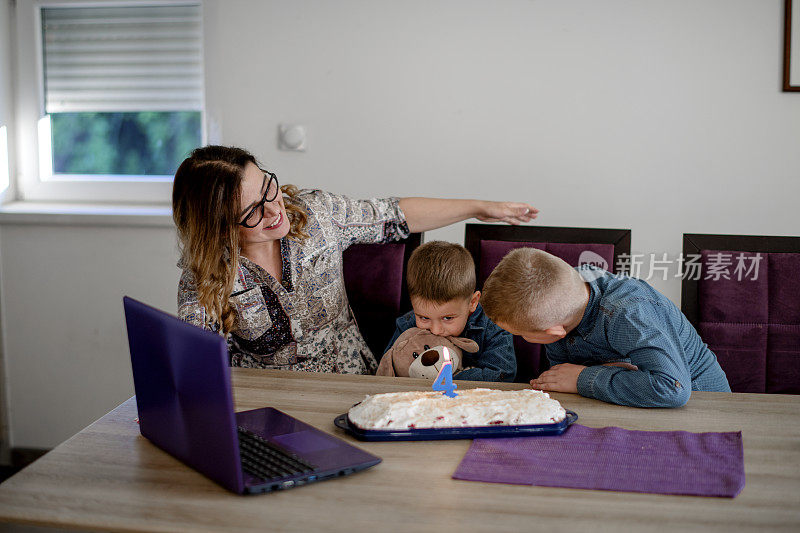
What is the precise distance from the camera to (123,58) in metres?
2.95

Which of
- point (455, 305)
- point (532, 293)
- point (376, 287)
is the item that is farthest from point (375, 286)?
point (532, 293)

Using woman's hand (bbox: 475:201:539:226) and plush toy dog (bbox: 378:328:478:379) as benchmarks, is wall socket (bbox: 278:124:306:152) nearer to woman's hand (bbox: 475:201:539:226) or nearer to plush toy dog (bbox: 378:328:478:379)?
woman's hand (bbox: 475:201:539:226)

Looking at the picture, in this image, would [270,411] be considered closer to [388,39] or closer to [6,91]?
[388,39]

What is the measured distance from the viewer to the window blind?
2918mm

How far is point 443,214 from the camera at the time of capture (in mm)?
2080

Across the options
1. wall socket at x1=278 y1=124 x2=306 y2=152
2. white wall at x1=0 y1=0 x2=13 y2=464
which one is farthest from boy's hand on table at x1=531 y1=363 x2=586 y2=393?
white wall at x1=0 y1=0 x2=13 y2=464

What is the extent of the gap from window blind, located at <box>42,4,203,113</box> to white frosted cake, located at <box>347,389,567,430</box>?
1982mm

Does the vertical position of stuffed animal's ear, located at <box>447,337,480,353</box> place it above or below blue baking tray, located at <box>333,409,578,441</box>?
above

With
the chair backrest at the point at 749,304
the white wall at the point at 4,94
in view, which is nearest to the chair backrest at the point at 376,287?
the chair backrest at the point at 749,304

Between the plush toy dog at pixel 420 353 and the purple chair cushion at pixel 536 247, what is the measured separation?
0.82ft

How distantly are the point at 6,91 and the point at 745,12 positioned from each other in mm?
2701

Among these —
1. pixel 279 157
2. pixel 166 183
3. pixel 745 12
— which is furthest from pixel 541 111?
pixel 166 183

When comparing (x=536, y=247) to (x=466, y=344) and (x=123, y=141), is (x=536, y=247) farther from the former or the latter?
(x=123, y=141)

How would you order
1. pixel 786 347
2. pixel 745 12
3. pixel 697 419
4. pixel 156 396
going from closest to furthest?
1. pixel 156 396
2. pixel 697 419
3. pixel 786 347
4. pixel 745 12
